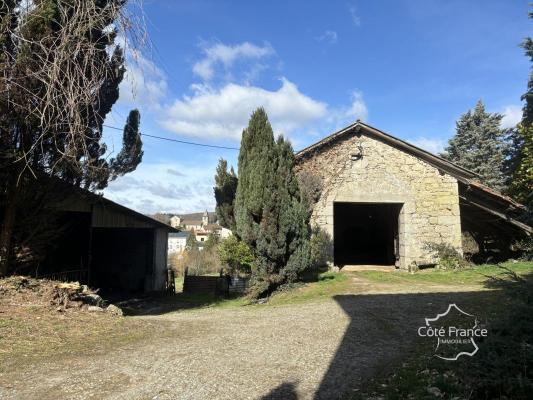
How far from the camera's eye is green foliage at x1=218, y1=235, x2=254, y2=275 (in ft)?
38.5

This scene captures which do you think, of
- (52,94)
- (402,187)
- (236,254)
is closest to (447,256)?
(402,187)

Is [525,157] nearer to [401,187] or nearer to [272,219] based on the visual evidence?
[401,187]

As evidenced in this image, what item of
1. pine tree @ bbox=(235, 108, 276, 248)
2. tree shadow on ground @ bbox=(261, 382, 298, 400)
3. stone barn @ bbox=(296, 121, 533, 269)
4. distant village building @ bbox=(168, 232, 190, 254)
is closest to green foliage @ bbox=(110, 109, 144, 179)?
pine tree @ bbox=(235, 108, 276, 248)

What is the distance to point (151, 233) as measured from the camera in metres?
18.0

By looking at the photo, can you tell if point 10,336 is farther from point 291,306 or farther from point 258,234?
point 258,234

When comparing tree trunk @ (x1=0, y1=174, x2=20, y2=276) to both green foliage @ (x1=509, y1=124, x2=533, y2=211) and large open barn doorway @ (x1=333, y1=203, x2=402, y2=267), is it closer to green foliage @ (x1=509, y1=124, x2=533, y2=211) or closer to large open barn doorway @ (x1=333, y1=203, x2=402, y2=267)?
large open barn doorway @ (x1=333, y1=203, x2=402, y2=267)

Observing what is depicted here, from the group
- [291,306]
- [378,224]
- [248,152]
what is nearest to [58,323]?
[291,306]

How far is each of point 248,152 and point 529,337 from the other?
371 inches

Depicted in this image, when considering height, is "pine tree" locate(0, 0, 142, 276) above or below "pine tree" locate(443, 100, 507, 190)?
below

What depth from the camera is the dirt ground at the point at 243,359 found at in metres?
4.00

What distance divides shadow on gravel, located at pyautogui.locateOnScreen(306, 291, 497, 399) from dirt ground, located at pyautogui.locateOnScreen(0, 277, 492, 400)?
14mm

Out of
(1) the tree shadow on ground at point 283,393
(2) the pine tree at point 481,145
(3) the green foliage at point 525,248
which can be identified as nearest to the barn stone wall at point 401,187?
(3) the green foliage at point 525,248

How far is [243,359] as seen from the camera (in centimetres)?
504

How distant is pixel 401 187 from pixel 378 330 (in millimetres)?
8732
